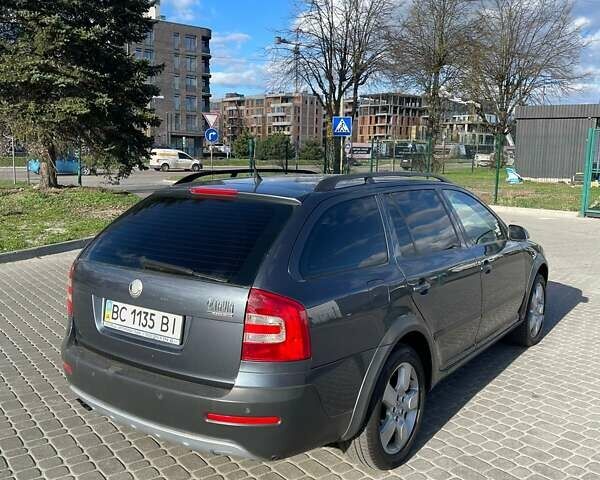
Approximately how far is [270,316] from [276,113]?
159 metres

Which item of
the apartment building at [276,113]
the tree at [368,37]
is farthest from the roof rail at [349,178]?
the apartment building at [276,113]

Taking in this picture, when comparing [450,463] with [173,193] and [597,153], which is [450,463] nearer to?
[173,193]

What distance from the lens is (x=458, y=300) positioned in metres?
3.84

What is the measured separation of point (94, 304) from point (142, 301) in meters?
0.41

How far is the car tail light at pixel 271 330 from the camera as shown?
8.46ft

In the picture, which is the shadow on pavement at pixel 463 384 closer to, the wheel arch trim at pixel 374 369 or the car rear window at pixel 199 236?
the wheel arch trim at pixel 374 369

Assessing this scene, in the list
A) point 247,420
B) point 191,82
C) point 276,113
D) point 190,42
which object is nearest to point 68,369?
point 247,420

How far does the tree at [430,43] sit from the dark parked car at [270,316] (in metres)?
29.0

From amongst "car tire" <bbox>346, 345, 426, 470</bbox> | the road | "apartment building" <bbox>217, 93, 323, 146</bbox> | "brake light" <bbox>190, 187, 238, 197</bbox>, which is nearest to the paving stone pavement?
"car tire" <bbox>346, 345, 426, 470</bbox>

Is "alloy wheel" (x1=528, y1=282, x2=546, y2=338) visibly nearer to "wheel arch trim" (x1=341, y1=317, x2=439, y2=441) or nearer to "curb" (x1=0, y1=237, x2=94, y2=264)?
Answer: "wheel arch trim" (x1=341, y1=317, x2=439, y2=441)

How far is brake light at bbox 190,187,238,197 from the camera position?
10.6 ft

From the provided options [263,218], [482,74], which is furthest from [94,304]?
[482,74]

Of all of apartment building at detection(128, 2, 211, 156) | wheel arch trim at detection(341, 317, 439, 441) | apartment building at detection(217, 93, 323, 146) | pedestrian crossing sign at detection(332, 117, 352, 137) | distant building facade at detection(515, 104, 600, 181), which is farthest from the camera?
apartment building at detection(217, 93, 323, 146)

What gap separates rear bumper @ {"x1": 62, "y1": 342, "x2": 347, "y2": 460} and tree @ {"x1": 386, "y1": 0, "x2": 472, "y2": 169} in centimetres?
2991
